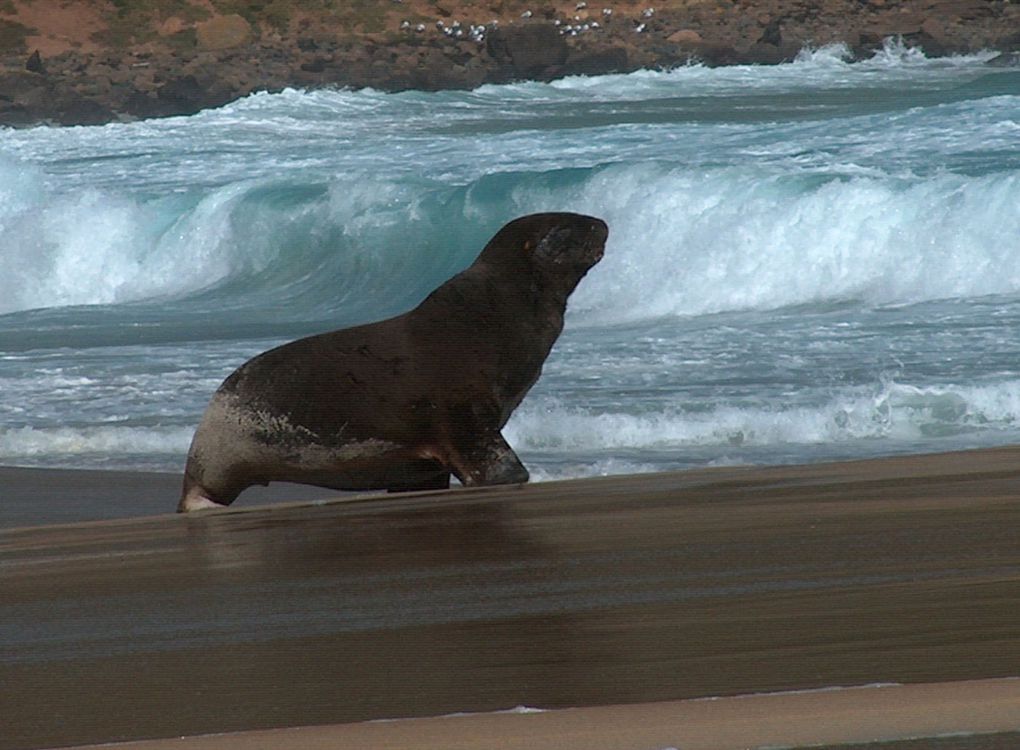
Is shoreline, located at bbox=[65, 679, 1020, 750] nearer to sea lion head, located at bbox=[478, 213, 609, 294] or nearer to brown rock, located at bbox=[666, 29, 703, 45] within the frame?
sea lion head, located at bbox=[478, 213, 609, 294]

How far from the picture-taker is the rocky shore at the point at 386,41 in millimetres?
53781

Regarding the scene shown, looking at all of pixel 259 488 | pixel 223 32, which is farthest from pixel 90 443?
pixel 223 32

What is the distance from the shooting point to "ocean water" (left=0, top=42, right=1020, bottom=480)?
8.02m

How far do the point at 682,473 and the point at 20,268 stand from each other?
52.9ft

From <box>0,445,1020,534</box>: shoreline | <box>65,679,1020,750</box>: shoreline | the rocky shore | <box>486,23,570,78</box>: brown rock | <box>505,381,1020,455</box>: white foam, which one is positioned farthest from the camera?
<box>486,23,570,78</box>: brown rock

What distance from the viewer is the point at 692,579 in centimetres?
354

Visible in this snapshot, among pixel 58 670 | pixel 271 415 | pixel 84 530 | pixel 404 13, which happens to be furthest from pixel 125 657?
pixel 404 13

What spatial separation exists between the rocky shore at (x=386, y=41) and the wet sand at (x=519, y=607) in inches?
1878

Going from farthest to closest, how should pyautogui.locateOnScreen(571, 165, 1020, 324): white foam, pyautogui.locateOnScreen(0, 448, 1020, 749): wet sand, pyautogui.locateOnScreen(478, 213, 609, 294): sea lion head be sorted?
pyautogui.locateOnScreen(571, 165, 1020, 324): white foam < pyautogui.locateOnScreen(478, 213, 609, 294): sea lion head < pyautogui.locateOnScreen(0, 448, 1020, 749): wet sand

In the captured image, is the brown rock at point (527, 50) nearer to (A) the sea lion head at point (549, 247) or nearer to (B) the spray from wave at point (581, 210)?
(B) the spray from wave at point (581, 210)

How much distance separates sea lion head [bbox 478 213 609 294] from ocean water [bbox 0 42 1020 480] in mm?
827

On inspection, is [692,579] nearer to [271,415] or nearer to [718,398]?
[271,415]

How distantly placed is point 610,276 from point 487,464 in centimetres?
995

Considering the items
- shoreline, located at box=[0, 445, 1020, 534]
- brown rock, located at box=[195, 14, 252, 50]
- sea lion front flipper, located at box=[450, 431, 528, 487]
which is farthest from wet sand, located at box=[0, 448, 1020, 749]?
brown rock, located at box=[195, 14, 252, 50]
